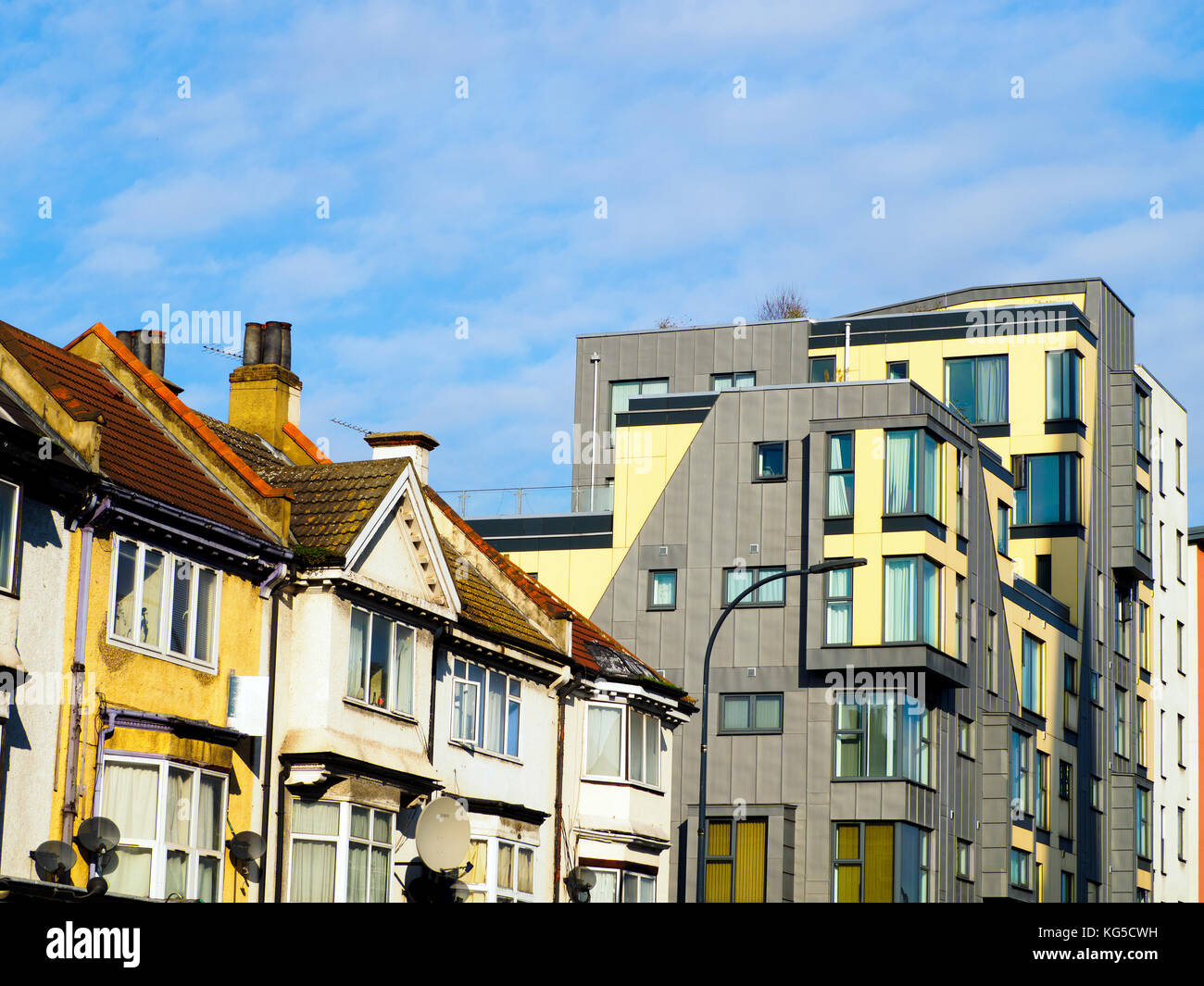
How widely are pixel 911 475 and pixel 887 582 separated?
2997mm

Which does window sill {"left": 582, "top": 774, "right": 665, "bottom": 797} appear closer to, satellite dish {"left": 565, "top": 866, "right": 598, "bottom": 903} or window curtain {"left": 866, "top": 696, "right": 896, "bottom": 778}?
satellite dish {"left": 565, "top": 866, "right": 598, "bottom": 903}

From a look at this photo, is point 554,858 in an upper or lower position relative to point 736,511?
lower

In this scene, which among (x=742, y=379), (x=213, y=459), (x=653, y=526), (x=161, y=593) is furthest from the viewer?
(x=742, y=379)

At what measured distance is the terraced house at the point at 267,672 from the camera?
25.1 meters

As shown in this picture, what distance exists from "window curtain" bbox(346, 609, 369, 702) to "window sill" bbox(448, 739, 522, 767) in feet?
11.7

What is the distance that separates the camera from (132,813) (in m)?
26.1

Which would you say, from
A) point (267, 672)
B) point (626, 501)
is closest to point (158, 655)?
point (267, 672)

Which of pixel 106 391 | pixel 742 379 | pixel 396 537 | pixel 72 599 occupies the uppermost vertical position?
pixel 742 379

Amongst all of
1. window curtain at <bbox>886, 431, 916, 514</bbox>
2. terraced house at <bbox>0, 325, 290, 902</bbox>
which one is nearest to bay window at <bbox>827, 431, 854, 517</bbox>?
window curtain at <bbox>886, 431, 916, 514</bbox>

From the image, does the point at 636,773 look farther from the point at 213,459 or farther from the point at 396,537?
the point at 213,459

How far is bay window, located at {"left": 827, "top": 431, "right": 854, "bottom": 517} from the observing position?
51469 mm

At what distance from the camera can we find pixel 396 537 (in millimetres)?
32812
